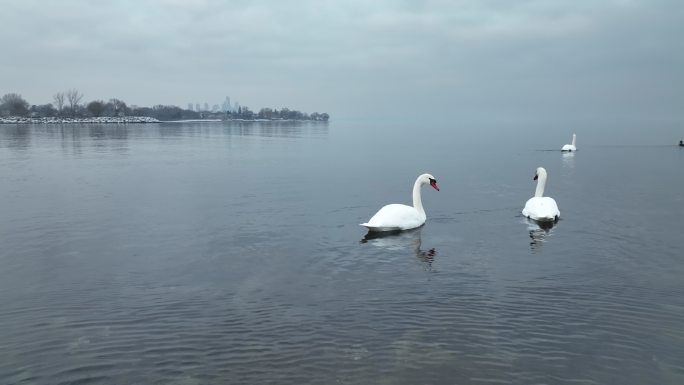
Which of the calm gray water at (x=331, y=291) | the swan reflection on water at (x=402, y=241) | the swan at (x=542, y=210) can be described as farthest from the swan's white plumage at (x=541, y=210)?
the swan reflection on water at (x=402, y=241)

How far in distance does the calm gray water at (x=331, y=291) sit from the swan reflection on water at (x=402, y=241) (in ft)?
0.34

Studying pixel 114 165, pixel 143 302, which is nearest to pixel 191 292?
pixel 143 302

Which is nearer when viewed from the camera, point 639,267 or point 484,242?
point 639,267

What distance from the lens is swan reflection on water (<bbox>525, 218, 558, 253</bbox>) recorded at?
1506 cm

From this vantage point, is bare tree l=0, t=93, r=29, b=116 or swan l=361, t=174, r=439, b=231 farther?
bare tree l=0, t=93, r=29, b=116

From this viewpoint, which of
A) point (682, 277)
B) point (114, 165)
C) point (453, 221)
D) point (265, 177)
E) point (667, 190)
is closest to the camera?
point (682, 277)

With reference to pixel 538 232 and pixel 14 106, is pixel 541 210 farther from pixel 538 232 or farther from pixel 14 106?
pixel 14 106

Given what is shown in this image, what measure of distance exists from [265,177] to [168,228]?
1375 centimetres

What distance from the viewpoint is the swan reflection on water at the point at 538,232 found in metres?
15.1

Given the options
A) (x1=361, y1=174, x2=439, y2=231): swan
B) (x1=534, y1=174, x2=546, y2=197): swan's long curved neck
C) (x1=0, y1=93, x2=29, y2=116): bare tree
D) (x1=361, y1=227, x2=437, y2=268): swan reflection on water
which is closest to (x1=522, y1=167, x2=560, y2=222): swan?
(x1=534, y1=174, x2=546, y2=197): swan's long curved neck

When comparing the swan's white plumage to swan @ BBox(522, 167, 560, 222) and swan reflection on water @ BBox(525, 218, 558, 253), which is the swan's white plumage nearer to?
swan @ BBox(522, 167, 560, 222)

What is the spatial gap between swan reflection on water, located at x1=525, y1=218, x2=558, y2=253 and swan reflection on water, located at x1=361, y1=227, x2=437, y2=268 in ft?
9.87

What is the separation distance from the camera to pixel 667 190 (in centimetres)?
2573

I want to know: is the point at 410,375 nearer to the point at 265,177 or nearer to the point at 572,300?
the point at 572,300
